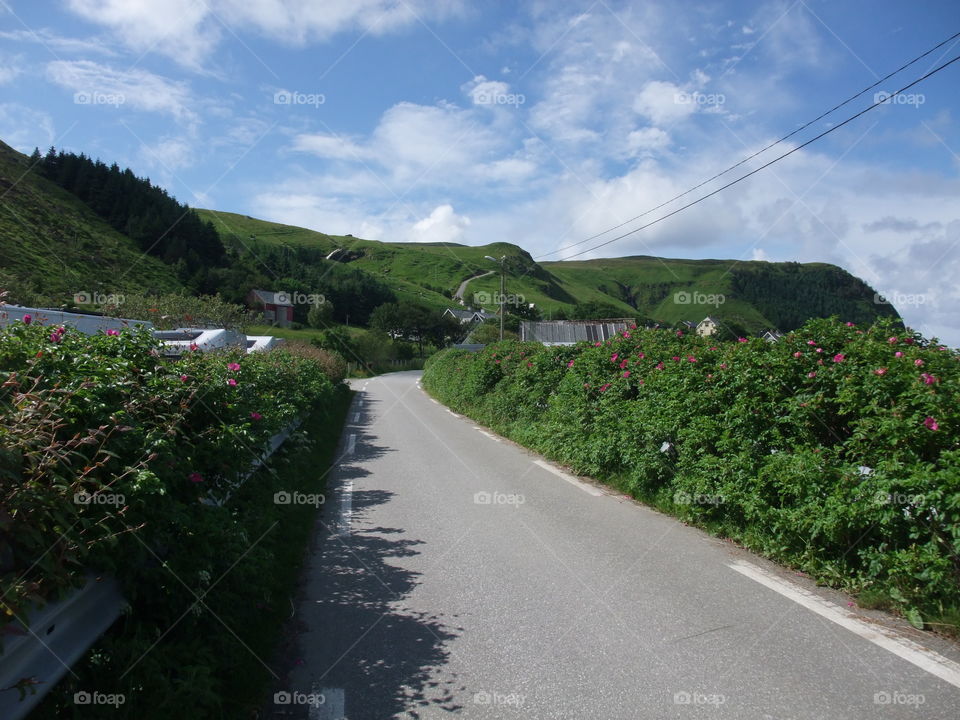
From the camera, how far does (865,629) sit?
400 centimetres

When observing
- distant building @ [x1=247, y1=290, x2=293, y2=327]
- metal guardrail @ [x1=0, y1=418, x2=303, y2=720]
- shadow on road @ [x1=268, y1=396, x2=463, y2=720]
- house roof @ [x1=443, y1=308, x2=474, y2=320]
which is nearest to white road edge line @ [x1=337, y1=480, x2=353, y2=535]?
shadow on road @ [x1=268, y1=396, x2=463, y2=720]

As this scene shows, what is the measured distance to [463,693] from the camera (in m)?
3.32

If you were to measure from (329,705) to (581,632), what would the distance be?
1680mm

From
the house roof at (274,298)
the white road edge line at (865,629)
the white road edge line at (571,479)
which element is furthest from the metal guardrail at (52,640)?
the house roof at (274,298)

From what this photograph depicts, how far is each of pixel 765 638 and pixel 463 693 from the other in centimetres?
205

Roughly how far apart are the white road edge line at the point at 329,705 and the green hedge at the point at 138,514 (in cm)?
36

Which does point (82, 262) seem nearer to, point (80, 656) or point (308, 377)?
point (308, 377)

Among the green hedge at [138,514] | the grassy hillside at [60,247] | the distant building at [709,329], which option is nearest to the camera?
the green hedge at [138,514]

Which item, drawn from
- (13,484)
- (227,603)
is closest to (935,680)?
(227,603)

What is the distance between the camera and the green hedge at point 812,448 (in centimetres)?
427

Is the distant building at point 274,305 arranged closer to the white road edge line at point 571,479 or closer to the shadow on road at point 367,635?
the white road edge line at point 571,479

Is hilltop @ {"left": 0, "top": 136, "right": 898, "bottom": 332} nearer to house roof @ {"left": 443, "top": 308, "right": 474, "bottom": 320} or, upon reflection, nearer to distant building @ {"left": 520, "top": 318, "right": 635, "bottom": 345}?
distant building @ {"left": 520, "top": 318, "right": 635, "bottom": 345}

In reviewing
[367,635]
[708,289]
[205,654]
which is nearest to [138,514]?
[205,654]

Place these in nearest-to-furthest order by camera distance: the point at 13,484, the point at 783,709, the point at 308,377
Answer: the point at 13,484 → the point at 783,709 → the point at 308,377
